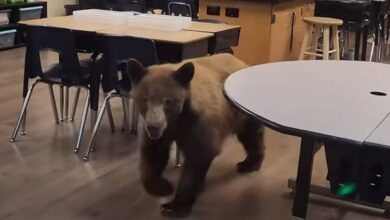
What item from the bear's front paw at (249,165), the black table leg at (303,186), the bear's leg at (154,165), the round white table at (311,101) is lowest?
the bear's front paw at (249,165)

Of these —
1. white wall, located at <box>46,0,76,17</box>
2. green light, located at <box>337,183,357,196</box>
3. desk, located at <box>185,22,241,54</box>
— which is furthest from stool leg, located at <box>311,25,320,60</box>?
green light, located at <box>337,183,357,196</box>

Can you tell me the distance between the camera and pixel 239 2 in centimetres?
589

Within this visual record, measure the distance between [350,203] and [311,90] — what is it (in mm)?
1051

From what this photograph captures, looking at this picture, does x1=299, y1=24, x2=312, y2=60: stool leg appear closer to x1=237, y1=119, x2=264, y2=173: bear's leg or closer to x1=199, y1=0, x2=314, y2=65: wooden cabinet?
x1=199, y1=0, x2=314, y2=65: wooden cabinet

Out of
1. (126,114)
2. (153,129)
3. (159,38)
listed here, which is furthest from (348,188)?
(126,114)

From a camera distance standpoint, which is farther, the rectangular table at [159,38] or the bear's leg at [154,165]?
the rectangular table at [159,38]

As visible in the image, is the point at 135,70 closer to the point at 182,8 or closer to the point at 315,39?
the point at 182,8

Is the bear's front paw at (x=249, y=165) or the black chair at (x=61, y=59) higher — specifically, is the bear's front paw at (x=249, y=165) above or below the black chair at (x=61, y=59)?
below

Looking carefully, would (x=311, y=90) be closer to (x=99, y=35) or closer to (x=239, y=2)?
(x=99, y=35)

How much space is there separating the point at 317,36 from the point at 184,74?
369 cm

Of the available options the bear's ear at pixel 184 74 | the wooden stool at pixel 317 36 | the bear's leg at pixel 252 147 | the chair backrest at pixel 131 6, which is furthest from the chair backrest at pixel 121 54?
the wooden stool at pixel 317 36

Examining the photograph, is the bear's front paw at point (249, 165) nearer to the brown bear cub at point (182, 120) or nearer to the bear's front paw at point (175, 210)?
the brown bear cub at point (182, 120)

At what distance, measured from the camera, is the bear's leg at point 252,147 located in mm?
3582

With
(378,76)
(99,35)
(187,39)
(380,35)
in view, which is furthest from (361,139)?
(380,35)
